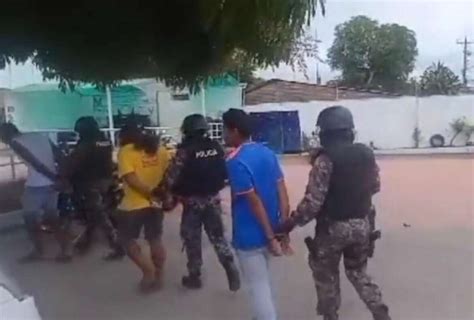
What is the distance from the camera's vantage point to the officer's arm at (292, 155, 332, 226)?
3.80 m

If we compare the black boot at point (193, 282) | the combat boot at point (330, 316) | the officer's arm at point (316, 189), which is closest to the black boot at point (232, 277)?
the black boot at point (193, 282)

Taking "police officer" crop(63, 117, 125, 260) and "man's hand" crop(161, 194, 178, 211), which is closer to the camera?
"man's hand" crop(161, 194, 178, 211)

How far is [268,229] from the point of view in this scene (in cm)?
381

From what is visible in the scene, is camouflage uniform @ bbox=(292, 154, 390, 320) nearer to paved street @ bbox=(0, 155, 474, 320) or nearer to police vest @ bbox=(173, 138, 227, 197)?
paved street @ bbox=(0, 155, 474, 320)

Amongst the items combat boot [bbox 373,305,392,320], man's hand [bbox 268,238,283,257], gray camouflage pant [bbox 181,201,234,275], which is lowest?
combat boot [bbox 373,305,392,320]

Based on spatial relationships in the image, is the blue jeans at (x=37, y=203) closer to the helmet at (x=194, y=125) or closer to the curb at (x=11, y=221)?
the curb at (x=11, y=221)

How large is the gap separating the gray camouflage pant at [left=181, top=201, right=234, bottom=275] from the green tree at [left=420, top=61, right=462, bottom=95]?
5.81 meters

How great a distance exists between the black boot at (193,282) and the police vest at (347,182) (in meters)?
1.72

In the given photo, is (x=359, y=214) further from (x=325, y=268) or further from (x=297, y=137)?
(x=297, y=137)

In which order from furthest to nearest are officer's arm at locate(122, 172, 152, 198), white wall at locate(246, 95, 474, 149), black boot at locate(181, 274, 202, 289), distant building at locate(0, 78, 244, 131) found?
white wall at locate(246, 95, 474, 149) < distant building at locate(0, 78, 244, 131) < black boot at locate(181, 274, 202, 289) < officer's arm at locate(122, 172, 152, 198)

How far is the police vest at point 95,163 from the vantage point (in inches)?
252

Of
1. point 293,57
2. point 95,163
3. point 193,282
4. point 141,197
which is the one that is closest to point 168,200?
point 141,197

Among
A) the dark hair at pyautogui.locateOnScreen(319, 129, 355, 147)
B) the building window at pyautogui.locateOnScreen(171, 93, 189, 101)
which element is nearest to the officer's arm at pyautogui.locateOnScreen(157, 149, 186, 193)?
the dark hair at pyautogui.locateOnScreen(319, 129, 355, 147)

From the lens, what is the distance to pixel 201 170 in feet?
16.7
